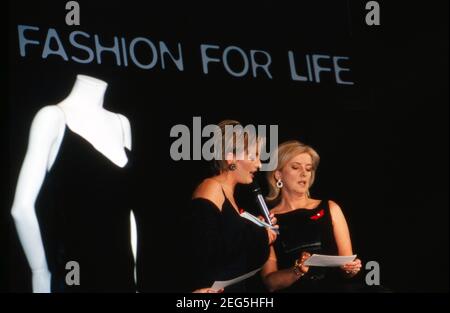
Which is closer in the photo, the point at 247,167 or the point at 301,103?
the point at 247,167

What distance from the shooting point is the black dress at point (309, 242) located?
4.40 meters

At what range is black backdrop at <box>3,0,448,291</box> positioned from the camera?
426cm

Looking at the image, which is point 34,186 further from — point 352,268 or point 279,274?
point 352,268

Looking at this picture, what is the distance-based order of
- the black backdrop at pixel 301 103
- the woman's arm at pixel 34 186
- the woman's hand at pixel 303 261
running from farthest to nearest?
the woman's hand at pixel 303 261
the black backdrop at pixel 301 103
the woman's arm at pixel 34 186

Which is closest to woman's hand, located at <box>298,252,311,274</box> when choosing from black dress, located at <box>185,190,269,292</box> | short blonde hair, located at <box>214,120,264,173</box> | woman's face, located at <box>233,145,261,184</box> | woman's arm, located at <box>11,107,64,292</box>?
black dress, located at <box>185,190,269,292</box>

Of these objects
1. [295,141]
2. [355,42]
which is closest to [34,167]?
[295,141]

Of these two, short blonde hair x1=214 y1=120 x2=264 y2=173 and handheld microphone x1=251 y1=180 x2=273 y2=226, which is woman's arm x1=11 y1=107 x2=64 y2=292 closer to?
short blonde hair x1=214 y1=120 x2=264 y2=173

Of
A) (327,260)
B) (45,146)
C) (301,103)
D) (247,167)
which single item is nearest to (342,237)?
(327,260)


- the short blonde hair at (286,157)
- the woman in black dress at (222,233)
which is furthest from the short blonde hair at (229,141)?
the short blonde hair at (286,157)

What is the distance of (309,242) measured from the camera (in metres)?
4.43

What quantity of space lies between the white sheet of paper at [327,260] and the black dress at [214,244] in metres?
0.34

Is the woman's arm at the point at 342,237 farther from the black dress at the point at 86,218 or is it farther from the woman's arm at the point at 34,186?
the woman's arm at the point at 34,186

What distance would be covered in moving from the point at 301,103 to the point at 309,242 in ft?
2.30

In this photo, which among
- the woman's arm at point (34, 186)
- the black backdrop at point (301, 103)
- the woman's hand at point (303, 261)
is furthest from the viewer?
the woman's hand at point (303, 261)
